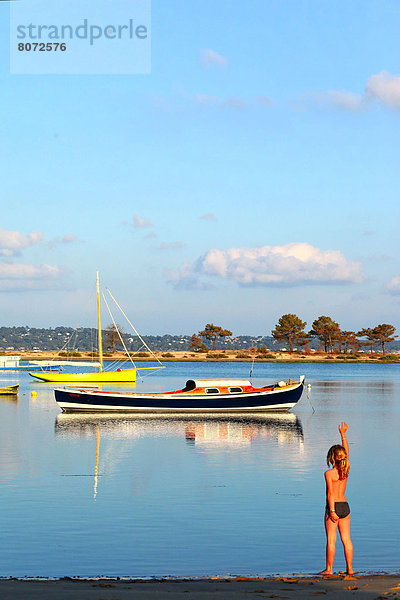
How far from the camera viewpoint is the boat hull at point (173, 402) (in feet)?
201

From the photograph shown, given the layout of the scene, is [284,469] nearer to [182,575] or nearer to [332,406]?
[182,575]

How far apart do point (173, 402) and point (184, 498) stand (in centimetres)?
3275

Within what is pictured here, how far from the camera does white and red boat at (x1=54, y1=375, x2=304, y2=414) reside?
61.3m

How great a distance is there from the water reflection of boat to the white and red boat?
79cm

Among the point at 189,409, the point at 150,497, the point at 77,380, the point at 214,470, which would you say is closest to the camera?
the point at 150,497

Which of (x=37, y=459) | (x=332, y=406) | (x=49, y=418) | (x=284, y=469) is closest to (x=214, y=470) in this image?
(x=284, y=469)

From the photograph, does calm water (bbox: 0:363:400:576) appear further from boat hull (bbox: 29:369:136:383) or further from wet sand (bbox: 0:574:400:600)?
boat hull (bbox: 29:369:136:383)

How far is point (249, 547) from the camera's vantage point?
69.3 ft

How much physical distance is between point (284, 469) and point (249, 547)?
15452 mm

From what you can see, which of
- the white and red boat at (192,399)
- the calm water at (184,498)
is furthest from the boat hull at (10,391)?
the calm water at (184,498)

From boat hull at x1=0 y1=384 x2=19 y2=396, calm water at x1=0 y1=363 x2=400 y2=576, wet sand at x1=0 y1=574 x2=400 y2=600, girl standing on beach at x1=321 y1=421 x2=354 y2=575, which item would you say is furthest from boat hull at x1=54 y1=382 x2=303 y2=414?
girl standing on beach at x1=321 y1=421 x2=354 y2=575

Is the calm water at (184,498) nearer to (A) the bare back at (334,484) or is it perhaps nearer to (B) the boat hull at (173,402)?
(A) the bare back at (334,484)

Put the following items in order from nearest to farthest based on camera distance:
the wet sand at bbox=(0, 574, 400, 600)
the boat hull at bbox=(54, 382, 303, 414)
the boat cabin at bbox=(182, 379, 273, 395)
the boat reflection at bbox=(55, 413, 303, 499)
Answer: the wet sand at bbox=(0, 574, 400, 600) → the boat reflection at bbox=(55, 413, 303, 499) → the boat hull at bbox=(54, 382, 303, 414) → the boat cabin at bbox=(182, 379, 273, 395)

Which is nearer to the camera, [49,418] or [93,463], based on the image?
[93,463]
